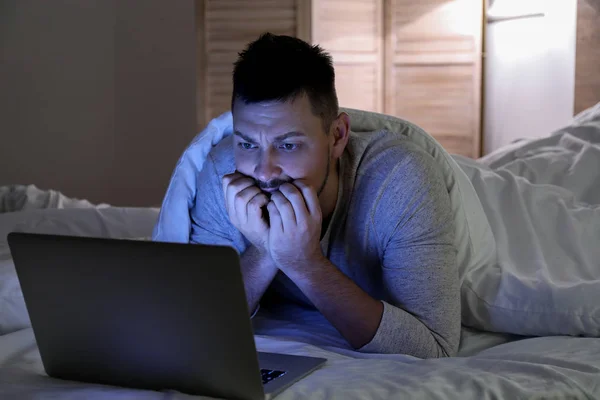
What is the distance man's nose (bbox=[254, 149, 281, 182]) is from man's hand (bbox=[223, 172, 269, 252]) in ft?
0.07

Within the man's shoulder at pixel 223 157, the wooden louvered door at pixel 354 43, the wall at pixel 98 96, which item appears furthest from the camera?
the wooden louvered door at pixel 354 43

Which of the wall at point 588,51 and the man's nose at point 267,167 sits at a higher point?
the wall at point 588,51

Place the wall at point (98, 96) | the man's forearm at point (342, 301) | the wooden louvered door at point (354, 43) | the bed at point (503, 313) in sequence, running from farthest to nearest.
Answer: the wooden louvered door at point (354, 43), the wall at point (98, 96), the man's forearm at point (342, 301), the bed at point (503, 313)

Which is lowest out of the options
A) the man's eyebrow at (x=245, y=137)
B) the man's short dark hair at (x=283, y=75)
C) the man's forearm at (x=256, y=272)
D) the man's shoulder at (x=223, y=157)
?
the man's forearm at (x=256, y=272)

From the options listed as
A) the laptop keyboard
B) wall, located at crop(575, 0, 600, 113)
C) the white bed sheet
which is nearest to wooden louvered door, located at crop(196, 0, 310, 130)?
wall, located at crop(575, 0, 600, 113)

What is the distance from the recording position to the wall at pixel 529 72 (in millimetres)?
3742

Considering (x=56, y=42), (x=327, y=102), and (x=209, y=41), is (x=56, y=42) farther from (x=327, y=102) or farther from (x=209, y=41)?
(x=327, y=102)

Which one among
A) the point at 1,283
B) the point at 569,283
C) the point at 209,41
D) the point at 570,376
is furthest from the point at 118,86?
the point at 570,376

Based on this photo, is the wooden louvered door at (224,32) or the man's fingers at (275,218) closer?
the man's fingers at (275,218)

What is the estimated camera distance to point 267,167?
4.17 ft

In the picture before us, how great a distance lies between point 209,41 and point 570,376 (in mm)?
3217

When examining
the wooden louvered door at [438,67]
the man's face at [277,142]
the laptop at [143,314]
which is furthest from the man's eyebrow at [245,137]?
the wooden louvered door at [438,67]

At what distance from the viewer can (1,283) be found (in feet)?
4.28

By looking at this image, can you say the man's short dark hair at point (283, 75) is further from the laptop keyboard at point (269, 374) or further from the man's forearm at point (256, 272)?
the laptop keyboard at point (269, 374)
